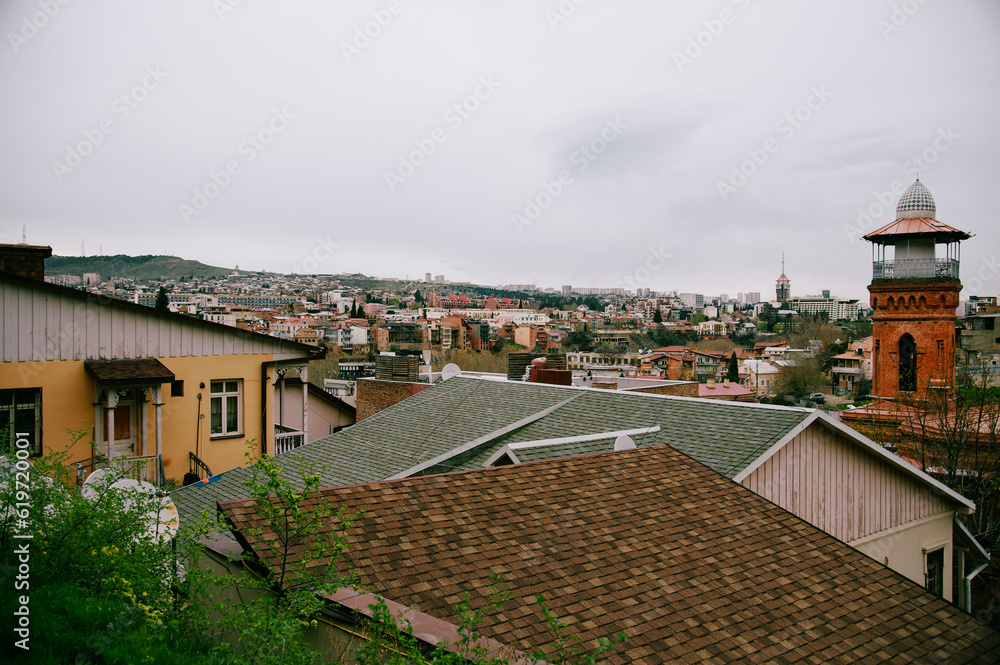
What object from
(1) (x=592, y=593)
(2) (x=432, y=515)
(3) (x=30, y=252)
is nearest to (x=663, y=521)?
(1) (x=592, y=593)

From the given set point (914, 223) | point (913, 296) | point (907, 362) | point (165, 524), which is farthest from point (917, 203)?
point (165, 524)

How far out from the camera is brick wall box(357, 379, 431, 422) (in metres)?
22.0

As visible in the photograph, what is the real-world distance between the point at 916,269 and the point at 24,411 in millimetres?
29076

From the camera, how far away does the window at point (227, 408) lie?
14.3 metres

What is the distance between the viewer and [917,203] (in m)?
25.6

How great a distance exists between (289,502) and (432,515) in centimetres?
164

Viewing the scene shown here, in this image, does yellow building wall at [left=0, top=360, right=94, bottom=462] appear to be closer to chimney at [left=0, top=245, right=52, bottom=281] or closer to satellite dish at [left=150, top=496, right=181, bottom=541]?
chimney at [left=0, top=245, right=52, bottom=281]

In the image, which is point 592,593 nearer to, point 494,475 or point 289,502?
point 494,475

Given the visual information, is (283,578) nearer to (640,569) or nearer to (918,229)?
(640,569)

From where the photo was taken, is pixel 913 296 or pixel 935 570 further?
pixel 913 296

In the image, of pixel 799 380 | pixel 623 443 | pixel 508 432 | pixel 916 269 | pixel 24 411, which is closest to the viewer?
pixel 623 443

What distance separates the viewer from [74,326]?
38.9 ft

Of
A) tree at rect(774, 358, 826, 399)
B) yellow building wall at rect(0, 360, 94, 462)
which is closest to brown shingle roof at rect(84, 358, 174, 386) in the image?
yellow building wall at rect(0, 360, 94, 462)

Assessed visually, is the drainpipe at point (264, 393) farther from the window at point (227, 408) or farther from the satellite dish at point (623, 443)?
the satellite dish at point (623, 443)
